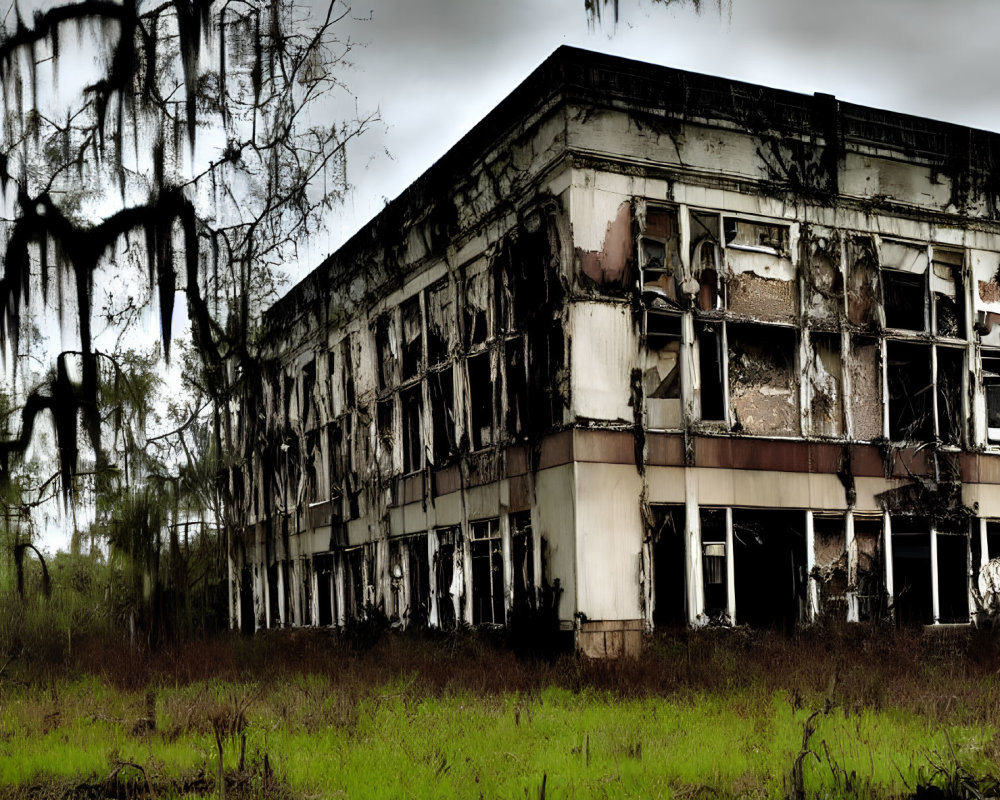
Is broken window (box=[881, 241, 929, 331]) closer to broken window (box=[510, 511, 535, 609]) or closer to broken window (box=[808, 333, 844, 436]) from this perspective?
broken window (box=[808, 333, 844, 436])

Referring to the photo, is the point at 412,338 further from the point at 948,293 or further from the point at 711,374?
the point at 948,293

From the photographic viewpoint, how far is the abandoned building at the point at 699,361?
17094 millimetres

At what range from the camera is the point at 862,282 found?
1939cm

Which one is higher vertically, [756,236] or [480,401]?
[756,236]

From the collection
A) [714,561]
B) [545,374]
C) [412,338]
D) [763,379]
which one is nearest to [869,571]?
[714,561]

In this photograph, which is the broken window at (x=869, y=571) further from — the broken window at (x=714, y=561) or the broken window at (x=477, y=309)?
the broken window at (x=477, y=309)

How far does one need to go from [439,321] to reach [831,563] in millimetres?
8296

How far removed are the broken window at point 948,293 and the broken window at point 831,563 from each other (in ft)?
13.9

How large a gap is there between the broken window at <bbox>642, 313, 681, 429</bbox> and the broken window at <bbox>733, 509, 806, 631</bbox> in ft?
6.09

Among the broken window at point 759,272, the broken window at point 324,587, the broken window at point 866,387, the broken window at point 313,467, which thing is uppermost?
the broken window at point 759,272

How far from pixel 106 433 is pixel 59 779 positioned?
8292 mm

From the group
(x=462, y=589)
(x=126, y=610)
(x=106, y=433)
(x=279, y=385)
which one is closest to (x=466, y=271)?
(x=462, y=589)

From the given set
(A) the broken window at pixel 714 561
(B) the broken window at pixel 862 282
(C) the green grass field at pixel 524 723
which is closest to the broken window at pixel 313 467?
(C) the green grass field at pixel 524 723

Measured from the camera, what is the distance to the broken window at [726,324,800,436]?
18.3 meters
